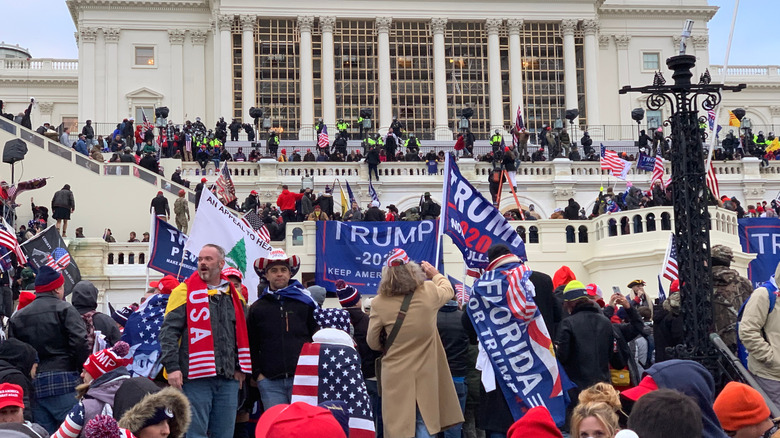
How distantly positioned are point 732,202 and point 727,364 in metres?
20.1

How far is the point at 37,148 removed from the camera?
98.1 feet

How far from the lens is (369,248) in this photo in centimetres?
2247

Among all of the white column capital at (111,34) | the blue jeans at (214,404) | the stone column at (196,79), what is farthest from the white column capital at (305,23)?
the blue jeans at (214,404)

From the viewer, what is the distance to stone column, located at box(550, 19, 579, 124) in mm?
52844

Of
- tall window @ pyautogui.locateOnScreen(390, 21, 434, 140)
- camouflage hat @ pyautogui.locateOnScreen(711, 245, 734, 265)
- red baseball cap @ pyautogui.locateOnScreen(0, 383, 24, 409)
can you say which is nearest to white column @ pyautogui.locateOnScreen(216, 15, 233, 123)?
tall window @ pyautogui.locateOnScreen(390, 21, 434, 140)

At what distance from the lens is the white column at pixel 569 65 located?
52844 millimetres

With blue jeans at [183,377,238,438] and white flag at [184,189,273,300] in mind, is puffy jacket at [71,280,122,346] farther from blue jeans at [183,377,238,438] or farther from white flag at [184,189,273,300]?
white flag at [184,189,273,300]

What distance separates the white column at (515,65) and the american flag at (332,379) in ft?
149

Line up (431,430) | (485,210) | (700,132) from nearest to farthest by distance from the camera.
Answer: (431,430) → (700,132) → (485,210)

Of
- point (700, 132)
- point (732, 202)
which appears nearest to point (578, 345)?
point (700, 132)

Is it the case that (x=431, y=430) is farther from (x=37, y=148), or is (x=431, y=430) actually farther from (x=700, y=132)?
(x=37, y=148)

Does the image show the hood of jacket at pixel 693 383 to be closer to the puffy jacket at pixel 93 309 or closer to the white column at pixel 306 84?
→ the puffy jacket at pixel 93 309

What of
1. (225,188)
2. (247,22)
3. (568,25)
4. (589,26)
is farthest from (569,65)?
(225,188)

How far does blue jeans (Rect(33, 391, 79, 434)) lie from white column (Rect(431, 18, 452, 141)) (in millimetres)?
43250
